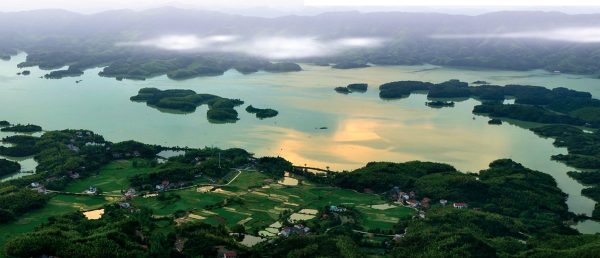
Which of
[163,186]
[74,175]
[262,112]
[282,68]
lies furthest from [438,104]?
[74,175]

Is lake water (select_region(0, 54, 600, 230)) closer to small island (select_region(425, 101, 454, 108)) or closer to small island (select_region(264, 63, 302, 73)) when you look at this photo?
small island (select_region(425, 101, 454, 108))

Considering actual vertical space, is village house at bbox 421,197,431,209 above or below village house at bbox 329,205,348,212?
above

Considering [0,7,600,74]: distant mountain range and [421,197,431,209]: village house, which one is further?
[0,7,600,74]: distant mountain range

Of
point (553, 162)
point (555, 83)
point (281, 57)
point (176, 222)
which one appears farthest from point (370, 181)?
point (281, 57)

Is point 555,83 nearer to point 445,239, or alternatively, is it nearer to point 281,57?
point 281,57

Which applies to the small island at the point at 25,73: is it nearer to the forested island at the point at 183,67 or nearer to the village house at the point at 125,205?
the forested island at the point at 183,67

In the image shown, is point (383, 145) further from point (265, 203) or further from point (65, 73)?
point (65, 73)

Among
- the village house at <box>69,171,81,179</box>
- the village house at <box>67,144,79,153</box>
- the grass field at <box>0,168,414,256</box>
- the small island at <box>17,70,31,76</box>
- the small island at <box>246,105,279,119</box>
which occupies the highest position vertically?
the small island at <box>17,70,31,76</box>

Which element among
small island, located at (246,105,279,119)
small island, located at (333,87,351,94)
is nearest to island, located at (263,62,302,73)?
small island, located at (333,87,351,94)
